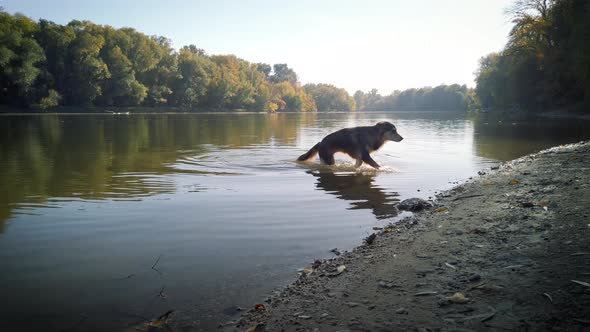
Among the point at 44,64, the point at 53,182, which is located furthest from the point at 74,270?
the point at 44,64

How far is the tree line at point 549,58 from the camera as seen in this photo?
4394 cm

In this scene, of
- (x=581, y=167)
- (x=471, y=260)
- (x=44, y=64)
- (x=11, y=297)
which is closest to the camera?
(x=11, y=297)

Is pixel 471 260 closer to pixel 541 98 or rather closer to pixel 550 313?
pixel 550 313

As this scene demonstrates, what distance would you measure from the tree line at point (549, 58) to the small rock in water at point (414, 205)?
4141 cm

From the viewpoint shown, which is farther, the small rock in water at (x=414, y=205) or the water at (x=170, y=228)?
the small rock in water at (x=414, y=205)

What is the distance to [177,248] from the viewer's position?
613cm

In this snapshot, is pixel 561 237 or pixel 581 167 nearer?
pixel 561 237

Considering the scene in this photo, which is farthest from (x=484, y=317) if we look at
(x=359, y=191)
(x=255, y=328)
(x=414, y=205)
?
(x=359, y=191)

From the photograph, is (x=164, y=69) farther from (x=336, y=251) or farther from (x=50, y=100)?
(x=336, y=251)

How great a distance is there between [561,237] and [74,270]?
20.0 ft

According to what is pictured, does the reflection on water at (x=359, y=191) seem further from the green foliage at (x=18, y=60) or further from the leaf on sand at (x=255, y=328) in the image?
the green foliage at (x=18, y=60)

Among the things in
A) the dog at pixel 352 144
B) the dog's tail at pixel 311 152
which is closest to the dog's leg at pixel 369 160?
the dog at pixel 352 144

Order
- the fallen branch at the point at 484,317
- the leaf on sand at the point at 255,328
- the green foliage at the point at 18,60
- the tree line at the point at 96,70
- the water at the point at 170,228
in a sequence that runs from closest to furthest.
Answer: the fallen branch at the point at 484,317 < the leaf on sand at the point at 255,328 < the water at the point at 170,228 < the green foliage at the point at 18,60 < the tree line at the point at 96,70

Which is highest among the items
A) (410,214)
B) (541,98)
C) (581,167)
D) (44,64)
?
(44,64)
